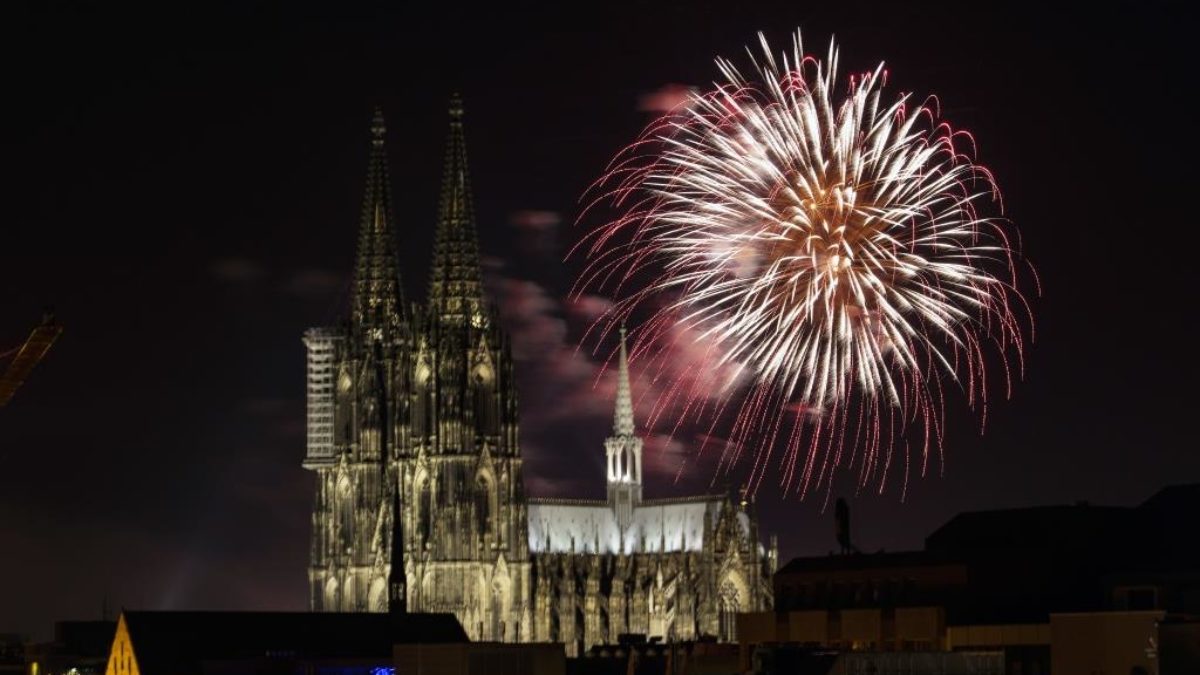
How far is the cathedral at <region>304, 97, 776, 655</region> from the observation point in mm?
140375

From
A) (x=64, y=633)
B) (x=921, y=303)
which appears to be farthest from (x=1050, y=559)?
(x=64, y=633)

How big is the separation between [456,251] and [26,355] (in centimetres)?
4438

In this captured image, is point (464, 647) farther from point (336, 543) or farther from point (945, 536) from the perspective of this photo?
point (336, 543)

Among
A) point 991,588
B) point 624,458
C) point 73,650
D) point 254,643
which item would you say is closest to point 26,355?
point 254,643

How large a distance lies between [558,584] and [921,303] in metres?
80.6

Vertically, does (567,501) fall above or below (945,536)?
above

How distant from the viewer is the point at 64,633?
126688mm

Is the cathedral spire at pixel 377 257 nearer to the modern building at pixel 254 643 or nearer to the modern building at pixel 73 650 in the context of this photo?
the modern building at pixel 73 650

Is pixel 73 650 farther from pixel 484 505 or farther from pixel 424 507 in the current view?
pixel 484 505

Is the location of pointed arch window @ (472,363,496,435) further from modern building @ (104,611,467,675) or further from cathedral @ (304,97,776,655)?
modern building @ (104,611,467,675)

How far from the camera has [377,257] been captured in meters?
150

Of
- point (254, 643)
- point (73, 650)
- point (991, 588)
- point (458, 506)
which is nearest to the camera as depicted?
point (991, 588)

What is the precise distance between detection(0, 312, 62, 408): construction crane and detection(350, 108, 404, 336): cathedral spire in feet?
146

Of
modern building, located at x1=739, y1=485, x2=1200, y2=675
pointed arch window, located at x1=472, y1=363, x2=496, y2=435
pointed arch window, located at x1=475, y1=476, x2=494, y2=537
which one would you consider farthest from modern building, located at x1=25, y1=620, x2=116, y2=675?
modern building, located at x1=739, y1=485, x2=1200, y2=675
